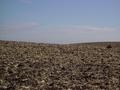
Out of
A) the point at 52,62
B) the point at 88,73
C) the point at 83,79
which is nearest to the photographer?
the point at 83,79

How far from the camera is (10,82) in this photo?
26.9 feet

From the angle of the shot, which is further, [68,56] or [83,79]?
[68,56]

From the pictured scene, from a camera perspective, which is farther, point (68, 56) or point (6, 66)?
point (68, 56)

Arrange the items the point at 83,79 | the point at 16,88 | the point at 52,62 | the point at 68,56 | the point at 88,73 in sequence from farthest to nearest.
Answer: the point at 68,56 → the point at 52,62 → the point at 88,73 → the point at 83,79 → the point at 16,88

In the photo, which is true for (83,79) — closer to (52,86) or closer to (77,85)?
(77,85)

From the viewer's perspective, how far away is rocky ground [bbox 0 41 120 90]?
797 cm

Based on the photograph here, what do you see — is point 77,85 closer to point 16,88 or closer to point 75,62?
point 16,88

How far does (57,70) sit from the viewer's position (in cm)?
930

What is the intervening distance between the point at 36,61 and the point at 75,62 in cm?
144

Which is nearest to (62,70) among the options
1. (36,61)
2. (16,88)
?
(36,61)

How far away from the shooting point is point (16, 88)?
25.3 ft

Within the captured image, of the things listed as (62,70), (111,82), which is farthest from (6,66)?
(111,82)

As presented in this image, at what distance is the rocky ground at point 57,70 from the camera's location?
7.97 metres

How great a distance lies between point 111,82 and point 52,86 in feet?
5.69
